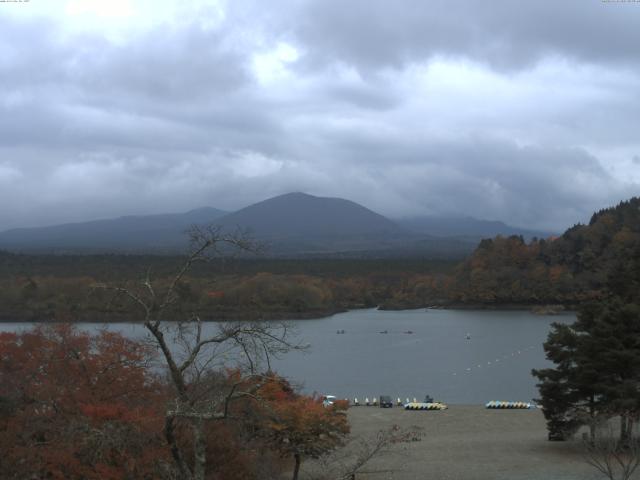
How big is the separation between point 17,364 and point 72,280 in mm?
48721

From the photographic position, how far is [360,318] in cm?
5859

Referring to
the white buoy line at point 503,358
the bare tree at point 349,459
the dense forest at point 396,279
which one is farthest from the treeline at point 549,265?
the bare tree at point 349,459

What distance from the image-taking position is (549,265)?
225 feet

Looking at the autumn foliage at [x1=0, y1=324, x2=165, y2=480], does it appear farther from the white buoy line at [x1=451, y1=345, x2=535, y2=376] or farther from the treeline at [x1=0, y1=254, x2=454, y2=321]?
the treeline at [x1=0, y1=254, x2=454, y2=321]

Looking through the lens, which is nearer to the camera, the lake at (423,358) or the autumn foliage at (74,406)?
the autumn foliage at (74,406)

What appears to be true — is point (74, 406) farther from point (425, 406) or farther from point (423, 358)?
point (423, 358)

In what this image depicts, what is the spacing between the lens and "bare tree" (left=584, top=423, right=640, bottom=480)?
10427 mm

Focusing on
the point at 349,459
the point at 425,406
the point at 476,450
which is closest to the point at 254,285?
the point at 425,406

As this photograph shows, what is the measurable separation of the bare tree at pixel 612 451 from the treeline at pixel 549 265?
49.0m

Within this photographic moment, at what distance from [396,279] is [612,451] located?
2618 inches

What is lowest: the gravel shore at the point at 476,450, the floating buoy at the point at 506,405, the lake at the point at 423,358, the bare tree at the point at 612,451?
the lake at the point at 423,358

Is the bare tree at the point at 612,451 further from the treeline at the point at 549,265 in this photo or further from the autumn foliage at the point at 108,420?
the treeline at the point at 549,265

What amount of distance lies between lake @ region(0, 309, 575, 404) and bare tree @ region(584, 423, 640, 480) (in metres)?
11.7

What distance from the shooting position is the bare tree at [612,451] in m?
10.4
